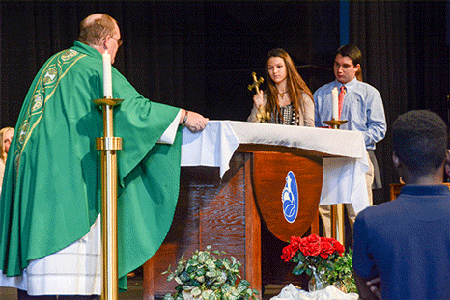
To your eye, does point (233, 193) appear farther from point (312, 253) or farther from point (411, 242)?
point (411, 242)

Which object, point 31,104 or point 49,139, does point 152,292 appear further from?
point 31,104

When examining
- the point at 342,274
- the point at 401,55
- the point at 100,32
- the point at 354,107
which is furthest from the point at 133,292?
the point at 401,55

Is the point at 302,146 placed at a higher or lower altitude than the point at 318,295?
higher

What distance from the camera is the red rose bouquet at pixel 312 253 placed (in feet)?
10.0

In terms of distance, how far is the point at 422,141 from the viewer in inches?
48.7

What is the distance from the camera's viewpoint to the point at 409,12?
670 cm

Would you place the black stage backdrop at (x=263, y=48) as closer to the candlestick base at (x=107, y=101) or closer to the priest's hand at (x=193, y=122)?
the priest's hand at (x=193, y=122)

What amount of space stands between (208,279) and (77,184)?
69 centimetres

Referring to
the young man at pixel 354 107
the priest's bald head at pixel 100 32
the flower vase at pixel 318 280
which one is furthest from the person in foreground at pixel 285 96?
the priest's bald head at pixel 100 32

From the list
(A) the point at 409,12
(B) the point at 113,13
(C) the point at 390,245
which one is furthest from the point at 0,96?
(A) the point at 409,12

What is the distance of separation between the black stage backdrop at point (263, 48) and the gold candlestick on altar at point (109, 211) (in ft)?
9.47

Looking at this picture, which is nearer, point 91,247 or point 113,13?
point 91,247

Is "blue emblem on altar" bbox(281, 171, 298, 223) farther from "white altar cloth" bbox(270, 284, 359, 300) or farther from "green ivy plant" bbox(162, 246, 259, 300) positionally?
"green ivy plant" bbox(162, 246, 259, 300)

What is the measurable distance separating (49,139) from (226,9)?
163 inches
